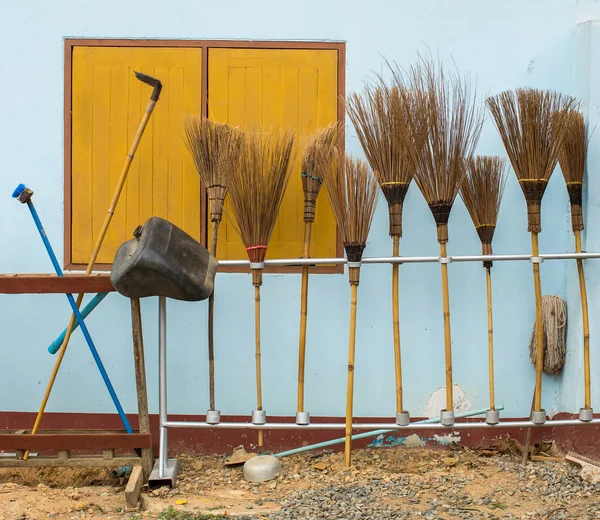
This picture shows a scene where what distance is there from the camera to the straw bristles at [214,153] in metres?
3.64

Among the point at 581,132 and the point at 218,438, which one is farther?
the point at 218,438

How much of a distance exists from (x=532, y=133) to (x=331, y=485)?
1.92 meters

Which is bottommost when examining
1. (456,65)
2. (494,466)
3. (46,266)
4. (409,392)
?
(494,466)

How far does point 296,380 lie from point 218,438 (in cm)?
53

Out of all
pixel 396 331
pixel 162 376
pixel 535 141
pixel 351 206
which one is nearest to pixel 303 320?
pixel 396 331

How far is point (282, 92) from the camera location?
399 centimetres

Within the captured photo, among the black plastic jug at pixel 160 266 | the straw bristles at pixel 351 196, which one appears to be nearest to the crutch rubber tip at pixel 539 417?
the straw bristles at pixel 351 196

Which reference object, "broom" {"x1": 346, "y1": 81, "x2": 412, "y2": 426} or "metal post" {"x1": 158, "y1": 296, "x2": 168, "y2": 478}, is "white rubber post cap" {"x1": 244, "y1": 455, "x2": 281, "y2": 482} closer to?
"metal post" {"x1": 158, "y1": 296, "x2": 168, "y2": 478}

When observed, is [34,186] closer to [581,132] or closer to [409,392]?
[409,392]

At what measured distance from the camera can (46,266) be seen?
4004mm

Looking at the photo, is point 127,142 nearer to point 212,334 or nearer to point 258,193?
point 258,193

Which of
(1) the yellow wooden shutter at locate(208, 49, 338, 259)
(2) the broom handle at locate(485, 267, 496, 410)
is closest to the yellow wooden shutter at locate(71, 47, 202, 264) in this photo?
(1) the yellow wooden shutter at locate(208, 49, 338, 259)

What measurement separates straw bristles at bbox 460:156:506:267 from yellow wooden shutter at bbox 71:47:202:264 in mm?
1422

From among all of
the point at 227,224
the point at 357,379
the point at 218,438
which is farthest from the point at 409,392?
the point at 227,224
